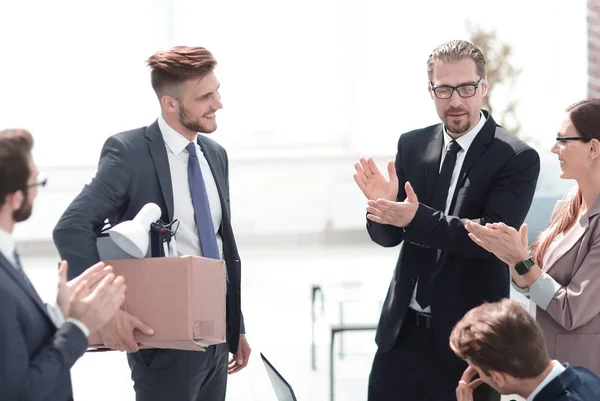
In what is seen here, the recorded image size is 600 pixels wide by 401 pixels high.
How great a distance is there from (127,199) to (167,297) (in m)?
0.42

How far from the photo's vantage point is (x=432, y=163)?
288 cm

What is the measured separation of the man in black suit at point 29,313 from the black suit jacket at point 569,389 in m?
0.99

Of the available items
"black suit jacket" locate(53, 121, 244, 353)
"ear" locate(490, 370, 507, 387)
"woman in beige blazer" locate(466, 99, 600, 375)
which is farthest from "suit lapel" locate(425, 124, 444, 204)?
"ear" locate(490, 370, 507, 387)

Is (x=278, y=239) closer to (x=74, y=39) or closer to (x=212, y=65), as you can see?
(x=74, y=39)

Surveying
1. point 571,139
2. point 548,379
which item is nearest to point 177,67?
point 571,139

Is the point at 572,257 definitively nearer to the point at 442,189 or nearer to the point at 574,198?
the point at 574,198

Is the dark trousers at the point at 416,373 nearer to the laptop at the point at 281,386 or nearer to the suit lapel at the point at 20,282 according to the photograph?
the laptop at the point at 281,386

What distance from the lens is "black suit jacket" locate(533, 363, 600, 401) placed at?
1989 millimetres

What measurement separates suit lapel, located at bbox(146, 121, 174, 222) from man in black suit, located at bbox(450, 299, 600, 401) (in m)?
1.02

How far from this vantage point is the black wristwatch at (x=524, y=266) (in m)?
2.51

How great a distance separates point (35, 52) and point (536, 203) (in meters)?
5.09

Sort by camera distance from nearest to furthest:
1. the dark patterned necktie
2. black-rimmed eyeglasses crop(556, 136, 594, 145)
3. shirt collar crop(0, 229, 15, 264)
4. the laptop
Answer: shirt collar crop(0, 229, 15, 264) < the laptop < black-rimmed eyeglasses crop(556, 136, 594, 145) < the dark patterned necktie

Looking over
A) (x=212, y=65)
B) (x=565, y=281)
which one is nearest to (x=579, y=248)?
(x=565, y=281)

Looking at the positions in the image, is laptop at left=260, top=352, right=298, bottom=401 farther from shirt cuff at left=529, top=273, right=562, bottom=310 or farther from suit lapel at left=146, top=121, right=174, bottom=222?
shirt cuff at left=529, top=273, right=562, bottom=310
